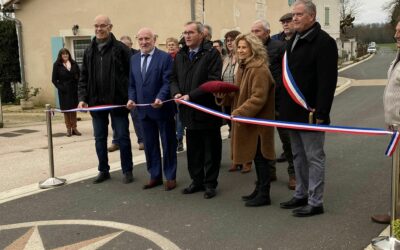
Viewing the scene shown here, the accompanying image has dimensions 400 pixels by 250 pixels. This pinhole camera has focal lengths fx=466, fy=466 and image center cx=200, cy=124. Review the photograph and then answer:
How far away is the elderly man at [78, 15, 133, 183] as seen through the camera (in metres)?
6.21

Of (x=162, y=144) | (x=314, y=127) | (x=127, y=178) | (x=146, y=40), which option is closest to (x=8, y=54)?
(x=127, y=178)

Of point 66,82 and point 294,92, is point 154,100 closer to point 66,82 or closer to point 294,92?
point 294,92

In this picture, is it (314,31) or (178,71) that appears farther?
(178,71)

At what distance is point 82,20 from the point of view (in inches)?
619

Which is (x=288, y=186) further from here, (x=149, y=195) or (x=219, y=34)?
(x=219, y=34)

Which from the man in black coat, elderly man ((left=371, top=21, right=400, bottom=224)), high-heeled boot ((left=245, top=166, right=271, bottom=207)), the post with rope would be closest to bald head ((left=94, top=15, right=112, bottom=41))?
the man in black coat

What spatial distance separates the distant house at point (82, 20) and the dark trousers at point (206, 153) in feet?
31.5

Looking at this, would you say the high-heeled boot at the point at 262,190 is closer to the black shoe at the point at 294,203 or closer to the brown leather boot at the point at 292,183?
the black shoe at the point at 294,203

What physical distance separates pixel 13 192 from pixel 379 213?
179 inches

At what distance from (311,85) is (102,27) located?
2.96 metres

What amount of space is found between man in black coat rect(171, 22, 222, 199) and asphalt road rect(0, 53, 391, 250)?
306mm

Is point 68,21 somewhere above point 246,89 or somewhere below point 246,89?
above

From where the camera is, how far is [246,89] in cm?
511

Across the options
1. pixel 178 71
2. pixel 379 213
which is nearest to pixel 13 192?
pixel 178 71
